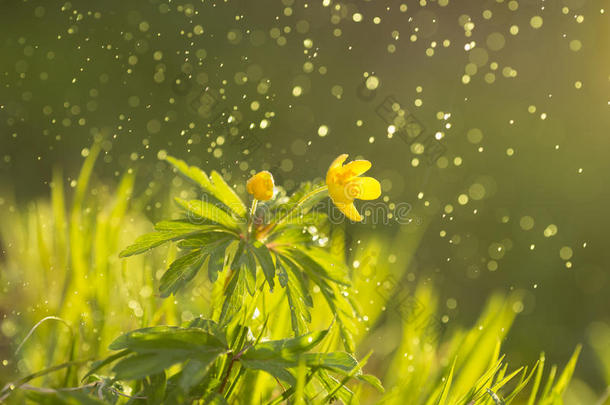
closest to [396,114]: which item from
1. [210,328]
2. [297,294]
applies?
[297,294]

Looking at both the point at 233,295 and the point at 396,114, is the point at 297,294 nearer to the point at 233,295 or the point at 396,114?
the point at 233,295

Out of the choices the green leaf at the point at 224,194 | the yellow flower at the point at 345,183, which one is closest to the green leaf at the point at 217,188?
the green leaf at the point at 224,194

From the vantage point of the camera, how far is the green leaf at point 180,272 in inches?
24.3

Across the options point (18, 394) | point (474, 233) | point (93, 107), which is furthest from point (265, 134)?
point (18, 394)

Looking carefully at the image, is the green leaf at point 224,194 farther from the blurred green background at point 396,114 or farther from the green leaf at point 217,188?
the blurred green background at point 396,114

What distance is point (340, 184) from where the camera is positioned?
0.70 metres

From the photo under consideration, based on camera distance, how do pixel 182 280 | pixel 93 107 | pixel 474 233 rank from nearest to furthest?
pixel 182 280 → pixel 474 233 → pixel 93 107

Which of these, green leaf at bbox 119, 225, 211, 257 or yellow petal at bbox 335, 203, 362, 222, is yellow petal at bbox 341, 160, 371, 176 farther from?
green leaf at bbox 119, 225, 211, 257

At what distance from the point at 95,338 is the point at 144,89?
1.79 meters

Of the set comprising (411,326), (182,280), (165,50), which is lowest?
(411,326)

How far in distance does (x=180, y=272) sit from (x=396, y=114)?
1624 millimetres

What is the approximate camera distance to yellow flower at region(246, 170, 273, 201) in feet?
2.19

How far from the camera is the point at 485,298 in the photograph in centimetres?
201

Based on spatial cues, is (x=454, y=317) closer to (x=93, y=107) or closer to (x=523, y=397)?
(x=523, y=397)
